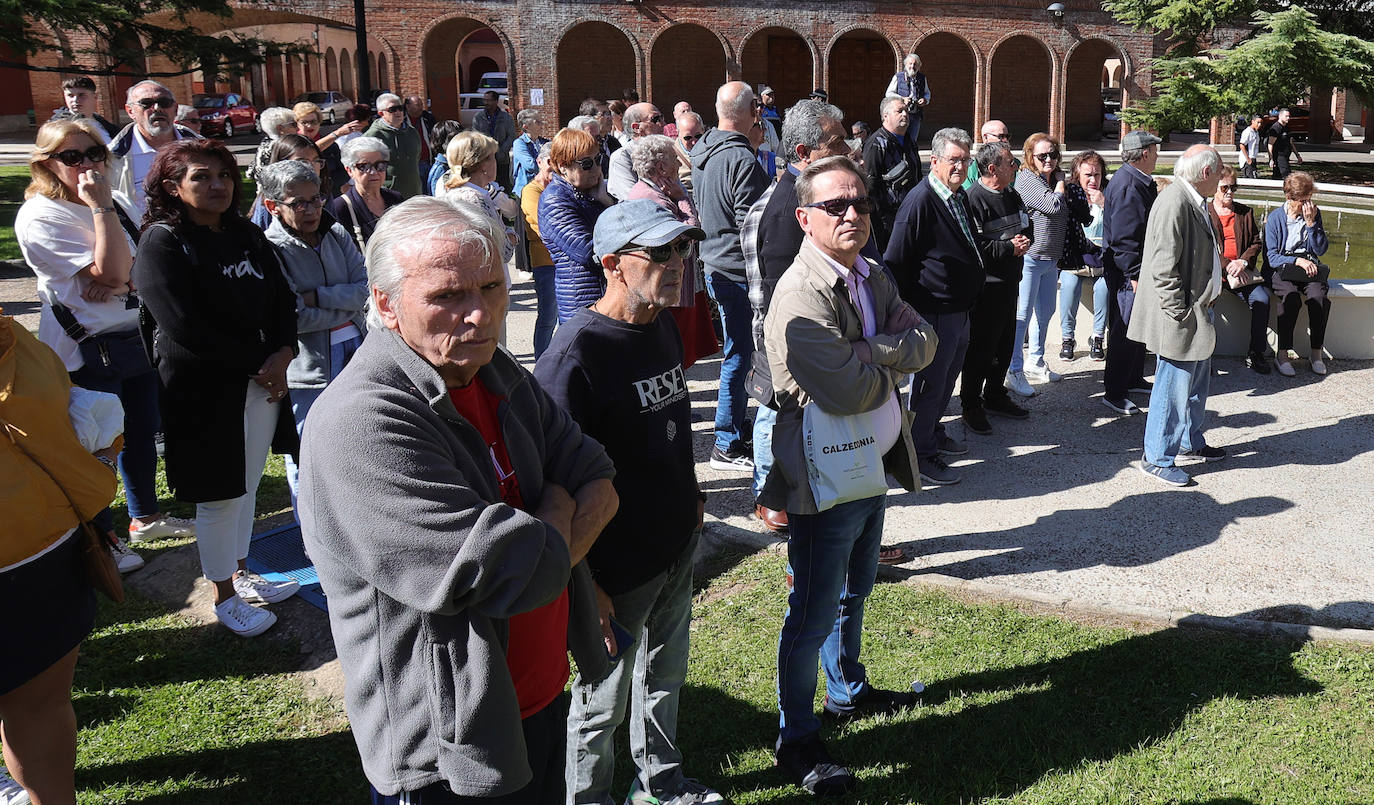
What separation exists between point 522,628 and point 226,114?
38198 millimetres

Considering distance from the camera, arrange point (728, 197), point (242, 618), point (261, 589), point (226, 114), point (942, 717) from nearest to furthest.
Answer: point (942, 717)
point (242, 618)
point (261, 589)
point (728, 197)
point (226, 114)

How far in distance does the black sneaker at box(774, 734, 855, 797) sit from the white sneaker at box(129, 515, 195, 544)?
3634 mm

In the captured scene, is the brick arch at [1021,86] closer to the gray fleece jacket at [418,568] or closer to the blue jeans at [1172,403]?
the blue jeans at [1172,403]

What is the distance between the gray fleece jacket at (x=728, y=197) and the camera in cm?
670

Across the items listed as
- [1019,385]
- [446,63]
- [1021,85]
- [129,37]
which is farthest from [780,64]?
[1019,385]

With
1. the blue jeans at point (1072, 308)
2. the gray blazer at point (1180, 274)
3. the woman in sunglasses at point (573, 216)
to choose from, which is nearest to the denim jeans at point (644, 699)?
the woman in sunglasses at point (573, 216)

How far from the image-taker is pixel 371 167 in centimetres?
613

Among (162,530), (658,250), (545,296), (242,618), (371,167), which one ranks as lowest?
(242,618)

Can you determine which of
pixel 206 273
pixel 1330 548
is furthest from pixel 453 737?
pixel 1330 548

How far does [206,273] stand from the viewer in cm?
439

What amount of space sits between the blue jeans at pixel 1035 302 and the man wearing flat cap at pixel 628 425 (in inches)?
214

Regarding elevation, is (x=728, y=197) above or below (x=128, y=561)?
above

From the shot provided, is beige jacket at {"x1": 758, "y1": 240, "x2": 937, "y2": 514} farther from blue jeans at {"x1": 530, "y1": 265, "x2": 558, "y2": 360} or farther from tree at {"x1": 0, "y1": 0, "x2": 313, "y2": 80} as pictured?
tree at {"x1": 0, "y1": 0, "x2": 313, "y2": 80}

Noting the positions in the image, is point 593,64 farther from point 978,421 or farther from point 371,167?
point 371,167
